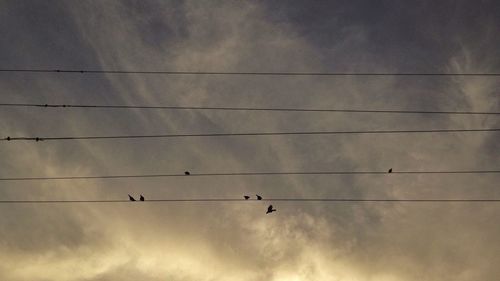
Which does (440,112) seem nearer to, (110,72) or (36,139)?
(110,72)

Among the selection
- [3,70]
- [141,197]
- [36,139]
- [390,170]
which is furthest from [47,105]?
[390,170]

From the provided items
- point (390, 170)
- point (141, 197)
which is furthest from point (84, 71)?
point (390, 170)

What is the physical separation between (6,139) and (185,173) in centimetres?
790

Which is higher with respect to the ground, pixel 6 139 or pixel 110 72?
pixel 110 72

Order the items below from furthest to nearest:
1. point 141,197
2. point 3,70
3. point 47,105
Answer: point 141,197
point 3,70
point 47,105

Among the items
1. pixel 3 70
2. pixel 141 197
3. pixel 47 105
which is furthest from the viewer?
pixel 141 197

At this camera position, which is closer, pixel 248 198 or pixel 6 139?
pixel 6 139

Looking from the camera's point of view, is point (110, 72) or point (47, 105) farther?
point (110, 72)

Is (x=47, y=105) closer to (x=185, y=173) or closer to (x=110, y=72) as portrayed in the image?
(x=110, y=72)

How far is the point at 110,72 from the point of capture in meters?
24.5

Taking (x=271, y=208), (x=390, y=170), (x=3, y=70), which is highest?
(x=3, y=70)

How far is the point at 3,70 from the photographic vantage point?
2334 centimetres

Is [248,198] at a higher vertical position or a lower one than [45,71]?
lower

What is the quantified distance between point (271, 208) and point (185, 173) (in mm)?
4460
